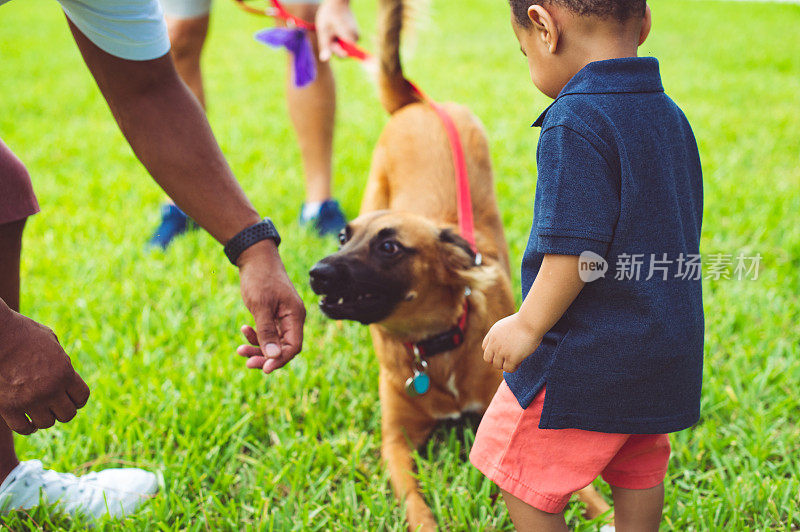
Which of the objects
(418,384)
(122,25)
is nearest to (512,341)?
(418,384)

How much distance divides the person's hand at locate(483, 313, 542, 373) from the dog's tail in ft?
7.73

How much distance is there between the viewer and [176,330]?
289cm

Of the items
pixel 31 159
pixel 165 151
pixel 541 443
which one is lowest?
pixel 31 159

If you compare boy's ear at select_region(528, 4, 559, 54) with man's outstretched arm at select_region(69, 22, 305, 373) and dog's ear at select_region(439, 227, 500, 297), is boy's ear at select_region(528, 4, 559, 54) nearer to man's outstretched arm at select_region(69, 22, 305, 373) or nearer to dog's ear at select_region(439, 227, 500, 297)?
man's outstretched arm at select_region(69, 22, 305, 373)

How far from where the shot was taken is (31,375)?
1.30 metres

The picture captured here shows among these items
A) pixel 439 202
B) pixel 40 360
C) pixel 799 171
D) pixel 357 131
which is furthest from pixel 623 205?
pixel 357 131

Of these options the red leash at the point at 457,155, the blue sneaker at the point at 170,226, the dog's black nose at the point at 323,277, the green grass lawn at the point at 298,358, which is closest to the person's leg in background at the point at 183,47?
the blue sneaker at the point at 170,226

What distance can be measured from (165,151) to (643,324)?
1.30 meters

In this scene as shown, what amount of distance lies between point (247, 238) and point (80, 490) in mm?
902

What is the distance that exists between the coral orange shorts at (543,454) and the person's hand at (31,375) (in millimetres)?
916

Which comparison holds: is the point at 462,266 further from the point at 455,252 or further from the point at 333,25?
the point at 333,25

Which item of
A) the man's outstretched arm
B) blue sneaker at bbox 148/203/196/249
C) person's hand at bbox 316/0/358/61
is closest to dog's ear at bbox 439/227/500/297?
the man's outstretched arm

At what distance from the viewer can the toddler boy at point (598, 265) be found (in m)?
1.23

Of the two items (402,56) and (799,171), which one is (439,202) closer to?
(402,56)
